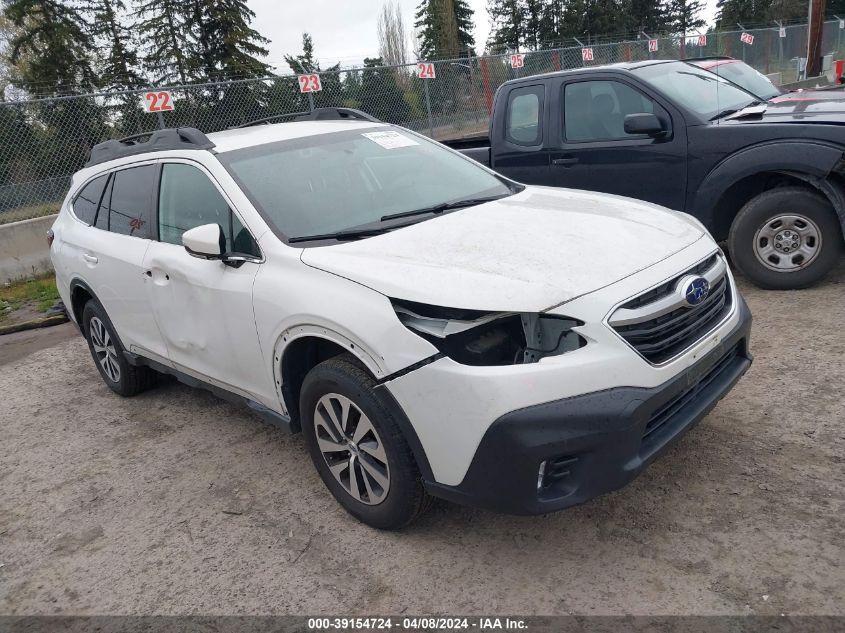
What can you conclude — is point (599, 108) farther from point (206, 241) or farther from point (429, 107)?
point (429, 107)

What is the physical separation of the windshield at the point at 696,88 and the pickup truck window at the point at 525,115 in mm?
889

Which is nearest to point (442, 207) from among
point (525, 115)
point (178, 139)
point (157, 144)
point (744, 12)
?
point (178, 139)

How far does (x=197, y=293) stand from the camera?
3.63 m

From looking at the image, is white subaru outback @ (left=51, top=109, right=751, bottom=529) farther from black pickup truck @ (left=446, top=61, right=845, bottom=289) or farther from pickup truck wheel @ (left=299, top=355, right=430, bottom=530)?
black pickup truck @ (left=446, top=61, right=845, bottom=289)

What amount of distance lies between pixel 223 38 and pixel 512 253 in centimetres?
2737

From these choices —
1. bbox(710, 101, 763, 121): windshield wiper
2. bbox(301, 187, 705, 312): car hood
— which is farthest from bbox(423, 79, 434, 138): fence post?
bbox(301, 187, 705, 312): car hood

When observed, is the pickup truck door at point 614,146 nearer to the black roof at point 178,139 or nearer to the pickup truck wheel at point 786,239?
the pickup truck wheel at point 786,239

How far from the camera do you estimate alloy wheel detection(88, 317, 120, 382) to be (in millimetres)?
5020

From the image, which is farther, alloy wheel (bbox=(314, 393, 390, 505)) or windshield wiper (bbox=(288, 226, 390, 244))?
windshield wiper (bbox=(288, 226, 390, 244))

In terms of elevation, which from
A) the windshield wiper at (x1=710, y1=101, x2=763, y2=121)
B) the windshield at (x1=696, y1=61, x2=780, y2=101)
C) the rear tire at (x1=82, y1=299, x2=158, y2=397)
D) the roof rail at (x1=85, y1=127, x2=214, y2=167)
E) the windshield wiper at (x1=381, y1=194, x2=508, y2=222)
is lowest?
the rear tire at (x1=82, y1=299, x2=158, y2=397)

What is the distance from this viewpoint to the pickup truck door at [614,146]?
549 cm

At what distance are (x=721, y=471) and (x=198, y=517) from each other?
2529 millimetres

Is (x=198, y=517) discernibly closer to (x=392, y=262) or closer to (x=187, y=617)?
(x=187, y=617)

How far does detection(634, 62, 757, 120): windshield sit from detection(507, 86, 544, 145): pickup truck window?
2.92 feet
